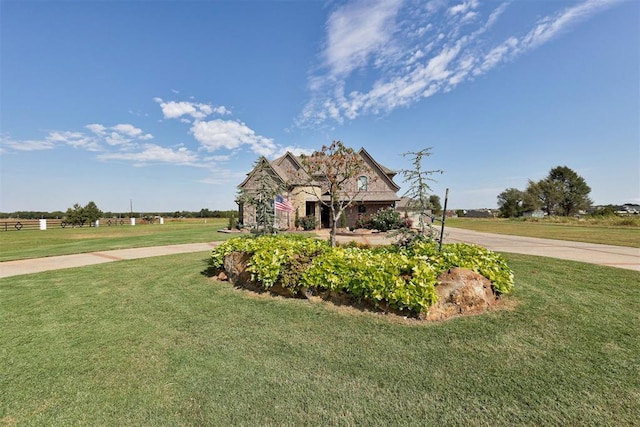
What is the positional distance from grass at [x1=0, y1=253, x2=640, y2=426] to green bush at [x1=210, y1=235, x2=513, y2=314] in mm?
414

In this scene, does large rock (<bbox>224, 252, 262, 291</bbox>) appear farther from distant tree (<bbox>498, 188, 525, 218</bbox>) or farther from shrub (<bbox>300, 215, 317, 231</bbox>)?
distant tree (<bbox>498, 188, 525, 218</bbox>)

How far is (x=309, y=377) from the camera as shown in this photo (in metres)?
3.21

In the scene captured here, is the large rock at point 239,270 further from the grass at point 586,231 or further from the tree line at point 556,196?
the tree line at point 556,196

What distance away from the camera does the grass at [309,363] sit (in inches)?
105

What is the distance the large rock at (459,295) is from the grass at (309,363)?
240 mm

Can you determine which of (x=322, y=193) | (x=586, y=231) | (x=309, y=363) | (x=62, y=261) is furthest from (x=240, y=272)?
(x=586, y=231)

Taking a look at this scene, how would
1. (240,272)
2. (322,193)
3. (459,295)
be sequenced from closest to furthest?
(459,295)
(240,272)
(322,193)

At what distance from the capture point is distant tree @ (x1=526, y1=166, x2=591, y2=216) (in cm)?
6353

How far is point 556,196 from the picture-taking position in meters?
63.8

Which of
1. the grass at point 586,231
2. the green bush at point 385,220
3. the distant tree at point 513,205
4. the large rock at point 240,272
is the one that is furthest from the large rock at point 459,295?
the distant tree at point 513,205

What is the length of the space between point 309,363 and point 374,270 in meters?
2.09

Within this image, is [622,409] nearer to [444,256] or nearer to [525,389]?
[525,389]

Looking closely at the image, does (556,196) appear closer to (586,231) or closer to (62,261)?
(586,231)

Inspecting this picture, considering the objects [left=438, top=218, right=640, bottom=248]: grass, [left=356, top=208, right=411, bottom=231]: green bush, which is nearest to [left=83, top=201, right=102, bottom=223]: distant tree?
[left=356, top=208, right=411, bottom=231]: green bush
